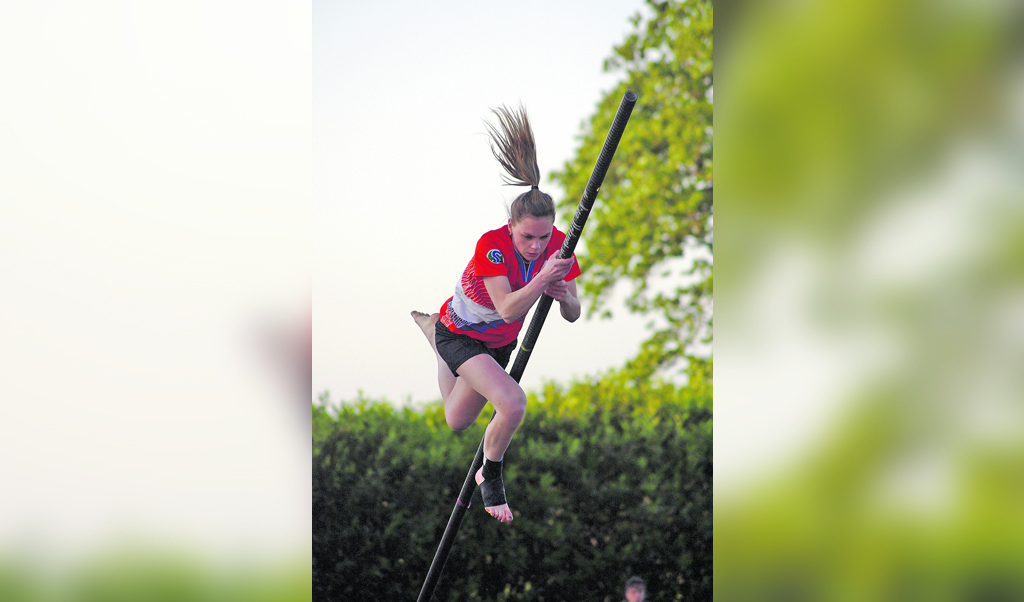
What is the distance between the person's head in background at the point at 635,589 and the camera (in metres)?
3.76

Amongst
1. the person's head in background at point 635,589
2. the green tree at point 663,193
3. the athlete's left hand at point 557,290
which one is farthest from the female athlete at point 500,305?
the person's head in background at point 635,589

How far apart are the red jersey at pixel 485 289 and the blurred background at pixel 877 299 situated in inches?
32.3

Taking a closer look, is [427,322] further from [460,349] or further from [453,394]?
[453,394]

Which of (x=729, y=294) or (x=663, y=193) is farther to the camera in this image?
(x=663, y=193)

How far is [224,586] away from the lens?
359cm

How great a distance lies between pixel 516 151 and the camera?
372cm

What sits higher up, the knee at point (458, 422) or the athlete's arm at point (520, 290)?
the athlete's arm at point (520, 290)

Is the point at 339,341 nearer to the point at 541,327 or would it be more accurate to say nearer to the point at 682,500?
the point at 541,327

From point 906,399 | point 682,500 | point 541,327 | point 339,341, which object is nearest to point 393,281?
point 339,341

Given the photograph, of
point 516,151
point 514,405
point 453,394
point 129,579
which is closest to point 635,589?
point 514,405

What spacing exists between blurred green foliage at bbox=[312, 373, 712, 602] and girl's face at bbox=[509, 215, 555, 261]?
1.96ft

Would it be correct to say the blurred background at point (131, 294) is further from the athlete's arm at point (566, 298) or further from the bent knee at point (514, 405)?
the athlete's arm at point (566, 298)

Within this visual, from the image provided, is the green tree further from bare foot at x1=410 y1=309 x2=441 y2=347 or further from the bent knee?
bare foot at x1=410 y1=309 x2=441 y2=347

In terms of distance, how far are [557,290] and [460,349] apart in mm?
461
